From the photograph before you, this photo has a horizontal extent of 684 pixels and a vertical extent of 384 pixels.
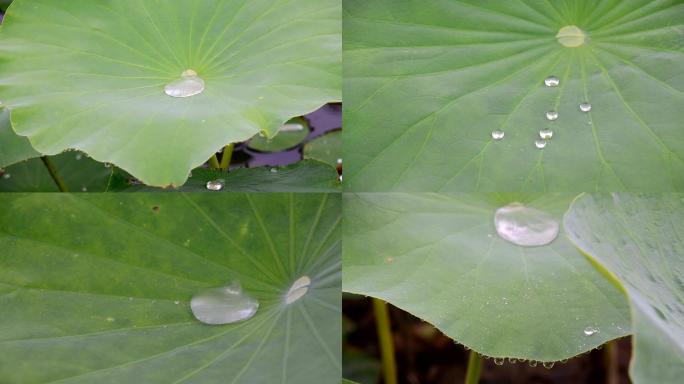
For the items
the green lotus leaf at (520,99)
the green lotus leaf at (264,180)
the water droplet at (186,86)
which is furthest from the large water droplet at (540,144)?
the water droplet at (186,86)

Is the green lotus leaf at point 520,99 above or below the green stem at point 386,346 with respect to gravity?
above

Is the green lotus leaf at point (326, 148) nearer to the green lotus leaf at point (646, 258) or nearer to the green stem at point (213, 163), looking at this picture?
the green stem at point (213, 163)

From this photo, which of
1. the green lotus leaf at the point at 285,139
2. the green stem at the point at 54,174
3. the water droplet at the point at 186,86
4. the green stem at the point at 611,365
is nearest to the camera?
the water droplet at the point at 186,86

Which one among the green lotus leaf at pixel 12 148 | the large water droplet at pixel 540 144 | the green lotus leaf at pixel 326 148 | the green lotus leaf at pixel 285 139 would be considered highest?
the green lotus leaf at pixel 285 139

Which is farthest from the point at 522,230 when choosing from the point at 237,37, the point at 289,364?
the point at 237,37

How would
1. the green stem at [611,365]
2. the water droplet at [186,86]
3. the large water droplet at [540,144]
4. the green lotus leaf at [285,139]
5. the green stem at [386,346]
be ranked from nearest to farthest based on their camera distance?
1. the water droplet at [186,86]
2. the large water droplet at [540,144]
3. the green stem at [386,346]
4. the green lotus leaf at [285,139]
5. the green stem at [611,365]

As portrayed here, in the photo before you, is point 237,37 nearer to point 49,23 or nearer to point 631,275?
point 49,23

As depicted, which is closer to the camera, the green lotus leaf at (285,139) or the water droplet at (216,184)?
the water droplet at (216,184)
